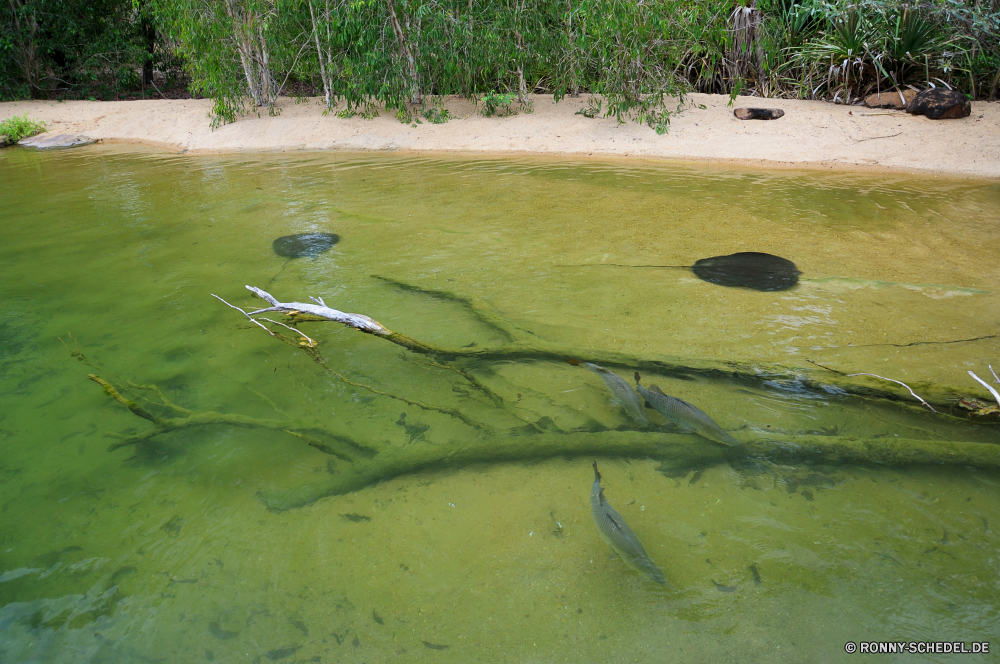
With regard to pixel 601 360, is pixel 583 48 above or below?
above

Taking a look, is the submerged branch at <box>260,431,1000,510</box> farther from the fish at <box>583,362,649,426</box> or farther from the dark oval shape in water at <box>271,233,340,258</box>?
the dark oval shape in water at <box>271,233,340,258</box>

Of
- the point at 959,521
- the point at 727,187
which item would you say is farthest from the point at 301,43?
the point at 959,521

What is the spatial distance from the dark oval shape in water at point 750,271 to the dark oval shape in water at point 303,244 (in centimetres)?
315

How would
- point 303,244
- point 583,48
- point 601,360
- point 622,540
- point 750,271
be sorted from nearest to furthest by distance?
point 622,540 → point 601,360 → point 750,271 → point 303,244 → point 583,48

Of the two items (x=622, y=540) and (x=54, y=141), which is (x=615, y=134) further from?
(x=54, y=141)

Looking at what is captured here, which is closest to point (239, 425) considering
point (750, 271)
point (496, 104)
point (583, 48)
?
point (750, 271)

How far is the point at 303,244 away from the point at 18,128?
1187 centimetres

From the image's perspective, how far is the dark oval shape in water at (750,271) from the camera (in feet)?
13.4

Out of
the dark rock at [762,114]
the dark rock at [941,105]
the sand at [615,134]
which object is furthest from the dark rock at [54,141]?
the dark rock at [941,105]

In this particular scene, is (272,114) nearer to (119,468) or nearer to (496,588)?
(119,468)

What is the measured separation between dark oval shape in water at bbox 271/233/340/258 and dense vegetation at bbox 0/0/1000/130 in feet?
20.6

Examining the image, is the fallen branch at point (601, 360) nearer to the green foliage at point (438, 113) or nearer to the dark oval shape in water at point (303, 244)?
the dark oval shape in water at point (303, 244)

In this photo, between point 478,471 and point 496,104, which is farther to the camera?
point 496,104

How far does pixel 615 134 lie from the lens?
9.89m
